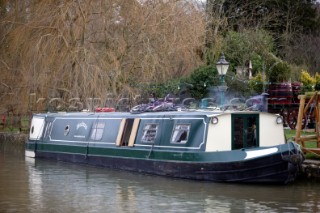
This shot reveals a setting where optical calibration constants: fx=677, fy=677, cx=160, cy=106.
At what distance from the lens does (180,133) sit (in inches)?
650

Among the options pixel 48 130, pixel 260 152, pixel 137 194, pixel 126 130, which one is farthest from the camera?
pixel 48 130

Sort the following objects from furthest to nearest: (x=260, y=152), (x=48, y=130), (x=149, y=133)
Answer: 1. (x=48, y=130)
2. (x=149, y=133)
3. (x=260, y=152)

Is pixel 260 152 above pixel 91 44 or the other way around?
the other way around

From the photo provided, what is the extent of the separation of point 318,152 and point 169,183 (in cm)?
348

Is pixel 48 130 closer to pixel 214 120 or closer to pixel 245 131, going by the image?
pixel 214 120

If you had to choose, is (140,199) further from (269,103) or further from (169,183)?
(269,103)

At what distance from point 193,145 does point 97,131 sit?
188 inches

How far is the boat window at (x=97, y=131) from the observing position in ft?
64.5

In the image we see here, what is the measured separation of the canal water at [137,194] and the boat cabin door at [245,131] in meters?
1.43

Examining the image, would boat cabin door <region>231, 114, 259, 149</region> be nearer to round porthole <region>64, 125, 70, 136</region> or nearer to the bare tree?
round porthole <region>64, 125, 70, 136</region>

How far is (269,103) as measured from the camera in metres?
22.5

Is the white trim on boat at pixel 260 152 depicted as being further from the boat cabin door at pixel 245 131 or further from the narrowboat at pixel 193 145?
the boat cabin door at pixel 245 131

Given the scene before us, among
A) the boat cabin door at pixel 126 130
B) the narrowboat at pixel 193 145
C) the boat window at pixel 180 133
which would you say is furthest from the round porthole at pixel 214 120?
the boat cabin door at pixel 126 130

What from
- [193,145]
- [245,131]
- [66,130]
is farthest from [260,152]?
[66,130]
